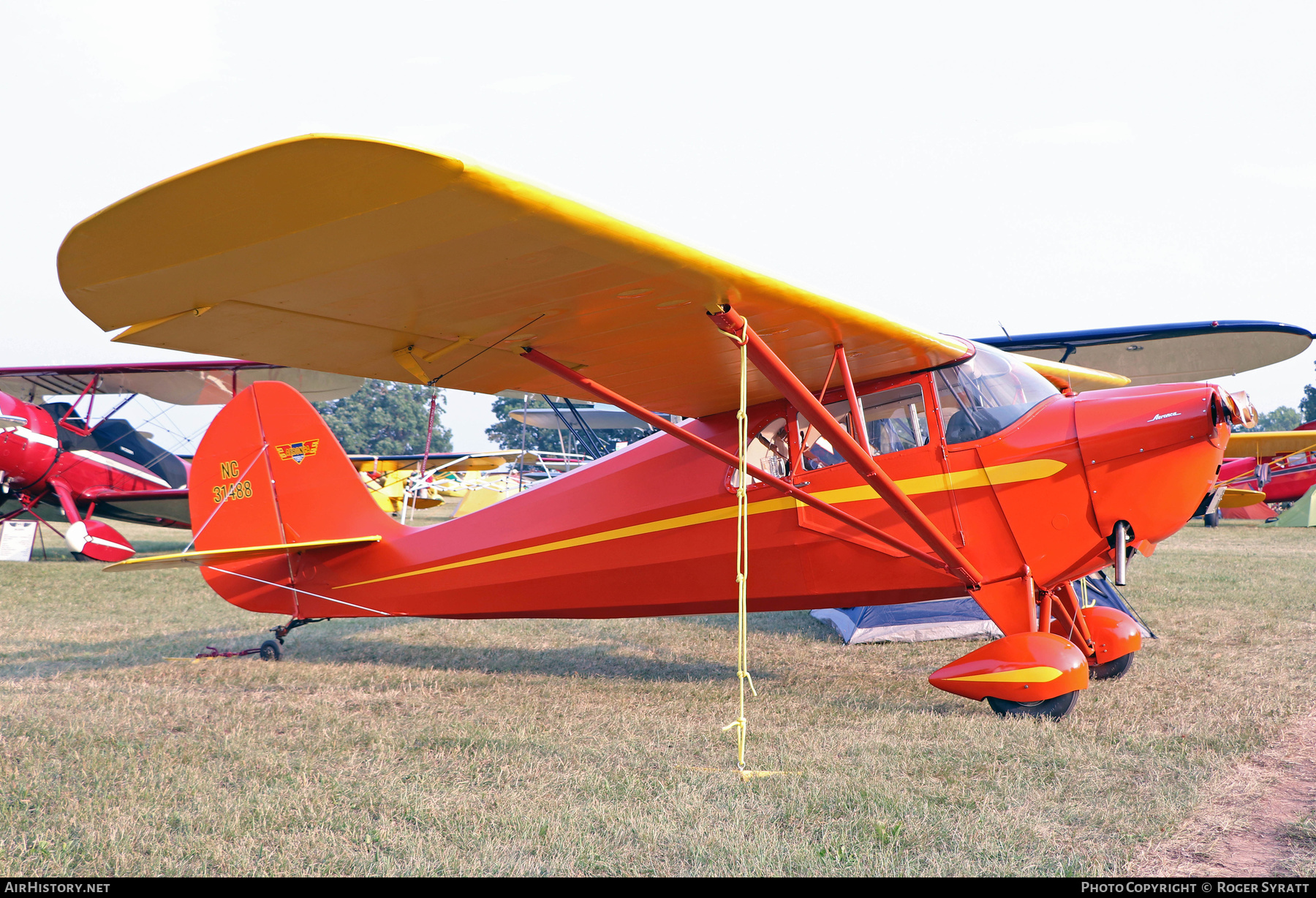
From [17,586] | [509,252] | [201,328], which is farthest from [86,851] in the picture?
[17,586]

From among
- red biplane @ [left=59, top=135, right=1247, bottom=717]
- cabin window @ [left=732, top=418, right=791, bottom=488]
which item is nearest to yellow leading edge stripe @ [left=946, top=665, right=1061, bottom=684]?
red biplane @ [left=59, top=135, right=1247, bottom=717]

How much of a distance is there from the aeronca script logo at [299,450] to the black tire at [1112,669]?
20.4ft

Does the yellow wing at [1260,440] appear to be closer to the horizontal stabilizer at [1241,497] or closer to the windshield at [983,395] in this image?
the horizontal stabilizer at [1241,497]

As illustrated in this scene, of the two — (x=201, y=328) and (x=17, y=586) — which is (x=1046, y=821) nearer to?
(x=201, y=328)

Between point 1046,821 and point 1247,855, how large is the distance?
624 millimetres

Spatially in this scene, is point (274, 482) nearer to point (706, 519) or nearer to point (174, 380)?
point (706, 519)

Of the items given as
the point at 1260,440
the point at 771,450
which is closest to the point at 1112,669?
the point at 771,450

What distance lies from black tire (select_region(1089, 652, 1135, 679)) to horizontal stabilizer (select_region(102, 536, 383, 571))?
17.8 ft

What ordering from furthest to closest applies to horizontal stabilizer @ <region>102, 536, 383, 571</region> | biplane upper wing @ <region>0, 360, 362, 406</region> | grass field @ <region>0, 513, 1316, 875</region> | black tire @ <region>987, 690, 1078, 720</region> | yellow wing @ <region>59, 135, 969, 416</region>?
biplane upper wing @ <region>0, 360, 362, 406</region>
horizontal stabilizer @ <region>102, 536, 383, 571</region>
black tire @ <region>987, 690, 1078, 720</region>
grass field @ <region>0, 513, 1316, 875</region>
yellow wing @ <region>59, 135, 969, 416</region>

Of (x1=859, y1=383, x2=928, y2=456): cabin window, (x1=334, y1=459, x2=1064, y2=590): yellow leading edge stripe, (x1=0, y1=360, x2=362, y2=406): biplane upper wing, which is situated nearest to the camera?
(x1=334, y1=459, x2=1064, y2=590): yellow leading edge stripe

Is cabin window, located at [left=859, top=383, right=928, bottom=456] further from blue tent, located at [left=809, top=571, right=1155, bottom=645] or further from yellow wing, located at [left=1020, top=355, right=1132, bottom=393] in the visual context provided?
yellow wing, located at [left=1020, top=355, right=1132, bottom=393]

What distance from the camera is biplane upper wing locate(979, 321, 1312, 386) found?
911 centimetres

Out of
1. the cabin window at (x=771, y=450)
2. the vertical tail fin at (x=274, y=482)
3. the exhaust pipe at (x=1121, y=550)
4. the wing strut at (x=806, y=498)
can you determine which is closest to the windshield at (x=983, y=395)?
the wing strut at (x=806, y=498)

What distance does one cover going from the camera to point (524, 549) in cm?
594
